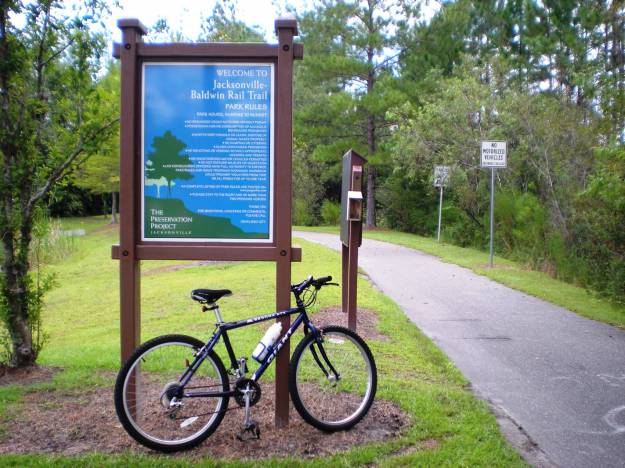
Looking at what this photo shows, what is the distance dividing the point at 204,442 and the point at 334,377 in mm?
1058

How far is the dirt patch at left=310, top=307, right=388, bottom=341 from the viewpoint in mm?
7621

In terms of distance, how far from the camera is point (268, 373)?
19.3 ft

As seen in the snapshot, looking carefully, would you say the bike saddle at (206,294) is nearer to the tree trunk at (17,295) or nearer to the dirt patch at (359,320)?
the tree trunk at (17,295)

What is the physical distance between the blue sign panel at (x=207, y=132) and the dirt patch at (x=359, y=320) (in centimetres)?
349

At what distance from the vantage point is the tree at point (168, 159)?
4.55 meters

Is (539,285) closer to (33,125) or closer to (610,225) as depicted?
(610,225)

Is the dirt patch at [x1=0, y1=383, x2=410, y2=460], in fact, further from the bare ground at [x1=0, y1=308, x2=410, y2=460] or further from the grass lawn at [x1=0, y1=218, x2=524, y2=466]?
the grass lawn at [x1=0, y1=218, x2=524, y2=466]

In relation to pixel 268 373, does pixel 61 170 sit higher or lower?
higher

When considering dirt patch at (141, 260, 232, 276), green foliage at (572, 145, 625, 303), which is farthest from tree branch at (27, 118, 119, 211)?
dirt patch at (141, 260, 232, 276)

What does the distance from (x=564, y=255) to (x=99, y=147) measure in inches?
437

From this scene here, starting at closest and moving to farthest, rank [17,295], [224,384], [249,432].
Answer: [224,384]
[249,432]
[17,295]

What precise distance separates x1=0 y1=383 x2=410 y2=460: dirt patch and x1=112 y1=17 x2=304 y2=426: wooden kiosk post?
0.95 feet

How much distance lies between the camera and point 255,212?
15.1ft

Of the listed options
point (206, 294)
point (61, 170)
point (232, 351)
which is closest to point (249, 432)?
point (232, 351)
